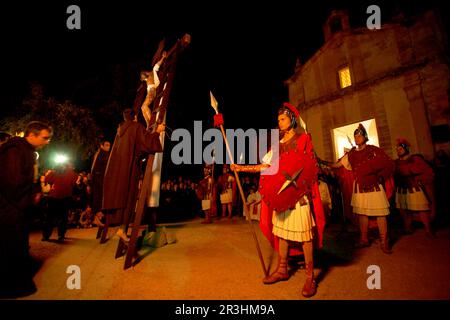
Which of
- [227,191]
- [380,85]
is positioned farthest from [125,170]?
[380,85]

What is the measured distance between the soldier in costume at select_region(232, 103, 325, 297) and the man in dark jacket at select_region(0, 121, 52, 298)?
2.71 metres

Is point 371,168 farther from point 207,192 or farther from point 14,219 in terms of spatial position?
point 207,192

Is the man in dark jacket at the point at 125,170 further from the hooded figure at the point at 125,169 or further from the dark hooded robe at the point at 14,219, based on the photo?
the dark hooded robe at the point at 14,219

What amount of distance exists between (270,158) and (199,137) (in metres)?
12.3

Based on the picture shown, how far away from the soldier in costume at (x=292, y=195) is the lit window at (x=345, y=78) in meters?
13.1

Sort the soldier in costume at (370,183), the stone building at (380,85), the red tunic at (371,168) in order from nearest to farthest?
the soldier in costume at (370,183) → the red tunic at (371,168) → the stone building at (380,85)

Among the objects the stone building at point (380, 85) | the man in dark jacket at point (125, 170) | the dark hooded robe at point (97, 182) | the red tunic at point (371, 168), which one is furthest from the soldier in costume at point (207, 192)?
the stone building at point (380, 85)

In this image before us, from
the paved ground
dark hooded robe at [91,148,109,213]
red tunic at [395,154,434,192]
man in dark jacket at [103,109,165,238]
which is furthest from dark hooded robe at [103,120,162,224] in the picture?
red tunic at [395,154,434,192]

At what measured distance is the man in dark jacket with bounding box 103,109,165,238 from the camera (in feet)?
10.9

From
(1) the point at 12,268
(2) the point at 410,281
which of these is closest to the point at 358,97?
(2) the point at 410,281

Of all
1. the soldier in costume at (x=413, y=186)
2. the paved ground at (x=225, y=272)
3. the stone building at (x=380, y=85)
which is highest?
the stone building at (x=380, y=85)

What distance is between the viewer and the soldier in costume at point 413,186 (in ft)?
17.4

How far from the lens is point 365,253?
3.82 m
